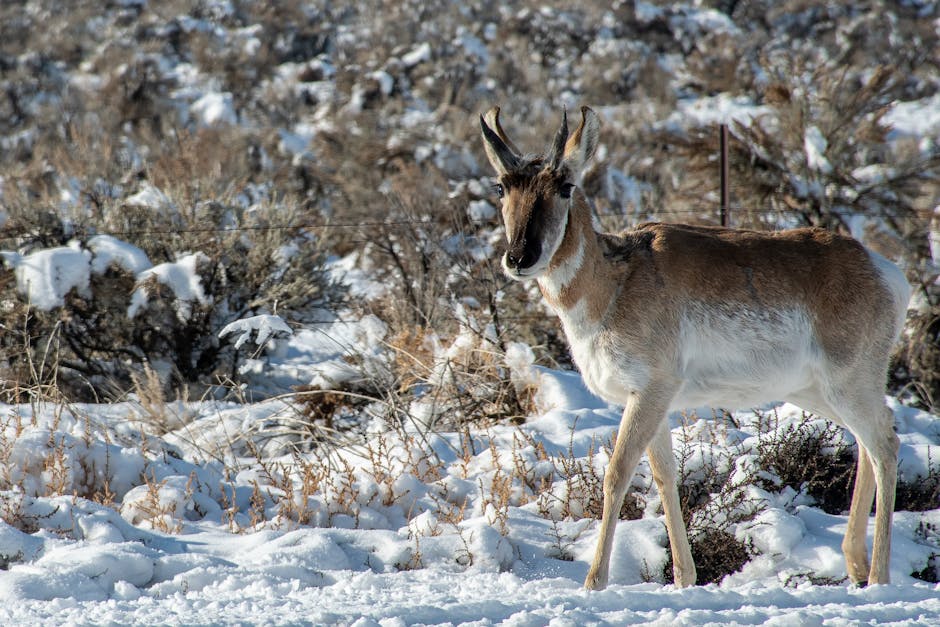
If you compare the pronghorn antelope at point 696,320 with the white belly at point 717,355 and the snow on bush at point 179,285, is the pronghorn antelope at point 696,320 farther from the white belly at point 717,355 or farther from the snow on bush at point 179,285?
the snow on bush at point 179,285

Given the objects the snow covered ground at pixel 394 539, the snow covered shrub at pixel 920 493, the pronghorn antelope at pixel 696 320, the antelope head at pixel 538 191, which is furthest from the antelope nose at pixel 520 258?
the snow covered shrub at pixel 920 493

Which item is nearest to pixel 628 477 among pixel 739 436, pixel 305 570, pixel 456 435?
pixel 305 570

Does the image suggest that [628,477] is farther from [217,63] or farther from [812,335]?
[217,63]

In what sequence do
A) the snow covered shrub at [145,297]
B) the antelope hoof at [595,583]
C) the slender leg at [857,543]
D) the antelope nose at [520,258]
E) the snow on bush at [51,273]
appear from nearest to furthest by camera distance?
the antelope nose at [520,258] < the antelope hoof at [595,583] < the slender leg at [857,543] < the snow on bush at [51,273] < the snow covered shrub at [145,297]

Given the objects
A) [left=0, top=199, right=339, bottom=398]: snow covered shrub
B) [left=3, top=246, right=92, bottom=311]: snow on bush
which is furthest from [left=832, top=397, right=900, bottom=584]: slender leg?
[left=3, top=246, right=92, bottom=311]: snow on bush

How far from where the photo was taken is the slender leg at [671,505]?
185 inches

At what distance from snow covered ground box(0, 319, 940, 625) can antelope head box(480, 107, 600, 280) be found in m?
1.52

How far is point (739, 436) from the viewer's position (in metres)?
6.64

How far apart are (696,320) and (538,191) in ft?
3.59

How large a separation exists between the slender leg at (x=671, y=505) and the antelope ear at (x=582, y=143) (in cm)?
145

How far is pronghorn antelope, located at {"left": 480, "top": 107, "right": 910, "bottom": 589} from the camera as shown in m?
4.35

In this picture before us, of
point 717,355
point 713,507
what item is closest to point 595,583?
point 717,355

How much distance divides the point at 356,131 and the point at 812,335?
21.0m

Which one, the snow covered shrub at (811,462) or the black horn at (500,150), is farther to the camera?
the snow covered shrub at (811,462)
